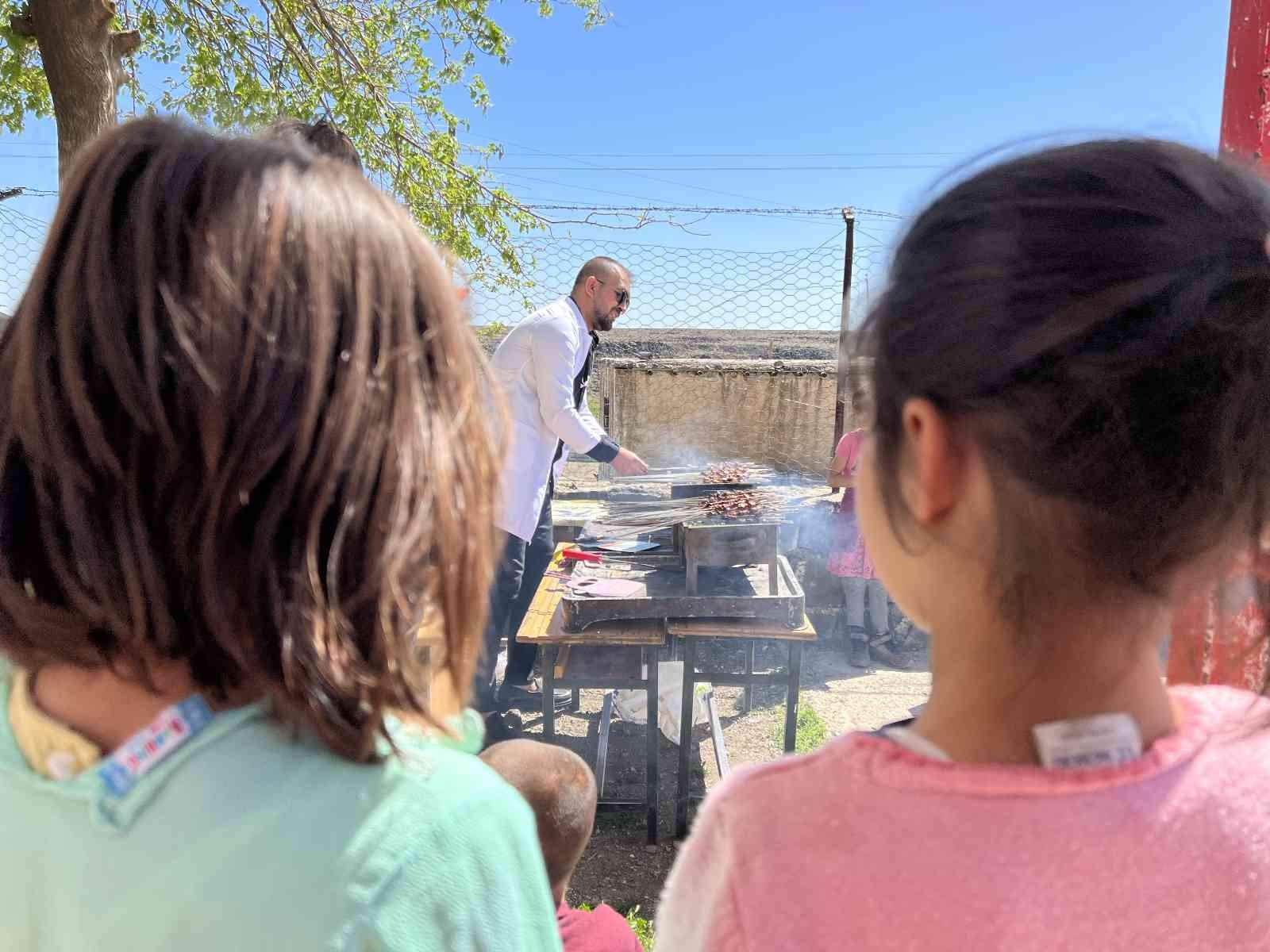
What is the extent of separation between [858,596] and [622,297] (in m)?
2.63

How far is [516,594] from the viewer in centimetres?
416

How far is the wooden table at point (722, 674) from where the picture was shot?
305 centimetres

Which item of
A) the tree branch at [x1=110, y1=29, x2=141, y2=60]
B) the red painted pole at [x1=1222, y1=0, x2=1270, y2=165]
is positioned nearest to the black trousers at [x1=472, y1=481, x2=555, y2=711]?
the tree branch at [x1=110, y1=29, x2=141, y2=60]

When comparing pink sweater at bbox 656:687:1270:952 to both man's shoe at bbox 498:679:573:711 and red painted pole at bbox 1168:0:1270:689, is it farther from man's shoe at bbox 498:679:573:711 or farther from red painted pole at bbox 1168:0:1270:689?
man's shoe at bbox 498:679:573:711

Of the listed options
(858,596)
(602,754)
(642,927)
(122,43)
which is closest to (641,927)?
(642,927)

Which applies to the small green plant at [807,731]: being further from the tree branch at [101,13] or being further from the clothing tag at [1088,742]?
the tree branch at [101,13]

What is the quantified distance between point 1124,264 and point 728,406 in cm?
936

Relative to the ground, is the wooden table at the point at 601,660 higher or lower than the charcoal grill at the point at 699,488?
lower

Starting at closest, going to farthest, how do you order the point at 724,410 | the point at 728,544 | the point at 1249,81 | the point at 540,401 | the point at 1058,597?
1. the point at 1058,597
2. the point at 1249,81
3. the point at 728,544
4. the point at 540,401
5. the point at 724,410

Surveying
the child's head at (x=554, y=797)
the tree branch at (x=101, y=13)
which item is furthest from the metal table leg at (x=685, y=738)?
the tree branch at (x=101, y=13)

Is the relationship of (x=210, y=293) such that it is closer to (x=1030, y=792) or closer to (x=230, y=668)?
(x=230, y=668)

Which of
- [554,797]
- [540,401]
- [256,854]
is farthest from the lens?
[540,401]

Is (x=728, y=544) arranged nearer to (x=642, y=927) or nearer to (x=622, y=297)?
(x=642, y=927)

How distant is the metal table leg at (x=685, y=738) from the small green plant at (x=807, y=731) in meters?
0.88
